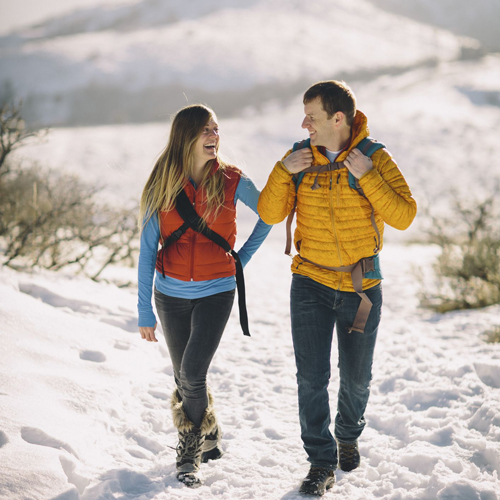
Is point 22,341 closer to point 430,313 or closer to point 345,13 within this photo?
point 430,313

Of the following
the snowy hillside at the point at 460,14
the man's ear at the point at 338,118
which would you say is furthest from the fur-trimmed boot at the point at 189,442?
the snowy hillside at the point at 460,14

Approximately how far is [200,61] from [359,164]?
54650mm

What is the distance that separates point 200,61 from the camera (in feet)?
176

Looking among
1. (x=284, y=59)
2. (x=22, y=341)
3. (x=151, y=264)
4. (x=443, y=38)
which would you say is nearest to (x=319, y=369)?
(x=151, y=264)

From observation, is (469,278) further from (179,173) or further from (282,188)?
(179,173)

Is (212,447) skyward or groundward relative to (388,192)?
groundward

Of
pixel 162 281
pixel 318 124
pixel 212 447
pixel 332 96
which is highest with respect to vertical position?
Answer: pixel 332 96

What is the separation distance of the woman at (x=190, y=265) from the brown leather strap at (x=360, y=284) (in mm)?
674

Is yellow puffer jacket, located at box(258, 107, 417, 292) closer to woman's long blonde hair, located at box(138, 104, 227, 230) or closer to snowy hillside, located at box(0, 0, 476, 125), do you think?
woman's long blonde hair, located at box(138, 104, 227, 230)

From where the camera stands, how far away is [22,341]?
13.4 feet

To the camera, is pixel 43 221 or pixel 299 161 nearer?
pixel 299 161

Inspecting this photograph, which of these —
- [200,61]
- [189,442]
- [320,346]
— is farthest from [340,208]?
[200,61]

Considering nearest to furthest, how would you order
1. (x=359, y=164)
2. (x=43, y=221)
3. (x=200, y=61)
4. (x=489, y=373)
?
(x=359, y=164)
(x=489, y=373)
(x=43, y=221)
(x=200, y=61)

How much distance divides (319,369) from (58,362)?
2.19 metres
